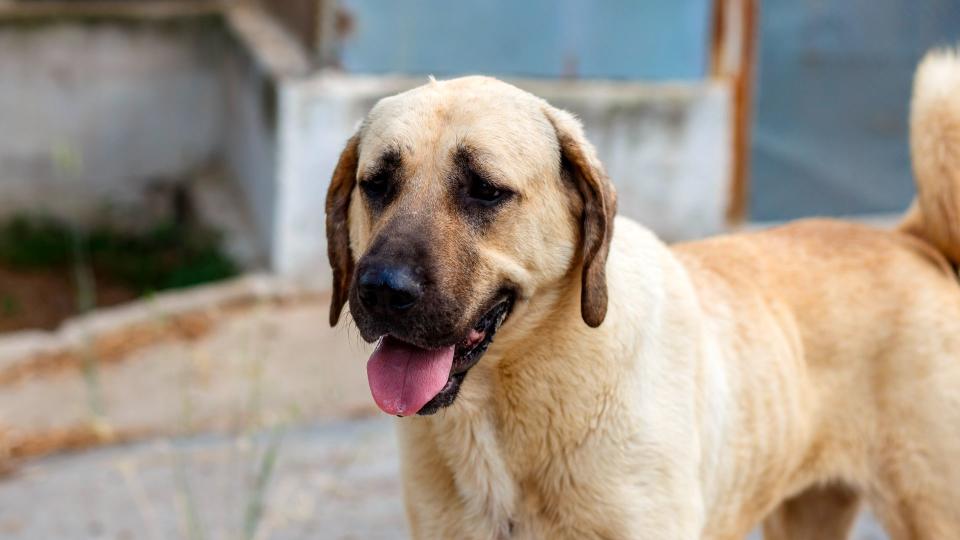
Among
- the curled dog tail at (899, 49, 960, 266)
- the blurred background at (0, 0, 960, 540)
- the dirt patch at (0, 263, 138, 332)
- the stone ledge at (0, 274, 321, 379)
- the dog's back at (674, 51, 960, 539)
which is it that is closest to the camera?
the dog's back at (674, 51, 960, 539)

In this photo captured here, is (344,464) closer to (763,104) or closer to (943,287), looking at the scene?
(943,287)

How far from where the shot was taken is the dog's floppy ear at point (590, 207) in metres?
3.06

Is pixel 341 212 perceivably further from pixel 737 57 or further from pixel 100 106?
pixel 100 106

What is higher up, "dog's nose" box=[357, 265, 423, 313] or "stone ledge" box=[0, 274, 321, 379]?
"dog's nose" box=[357, 265, 423, 313]

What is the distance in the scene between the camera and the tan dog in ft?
9.91

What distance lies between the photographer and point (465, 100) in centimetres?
316

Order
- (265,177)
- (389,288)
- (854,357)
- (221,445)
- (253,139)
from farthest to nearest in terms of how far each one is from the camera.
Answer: (253,139) < (265,177) < (221,445) < (854,357) < (389,288)

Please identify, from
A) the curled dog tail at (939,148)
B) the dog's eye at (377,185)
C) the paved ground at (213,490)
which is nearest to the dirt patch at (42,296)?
the paved ground at (213,490)

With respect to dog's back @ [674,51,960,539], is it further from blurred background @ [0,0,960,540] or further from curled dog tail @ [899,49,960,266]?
blurred background @ [0,0,960,540]

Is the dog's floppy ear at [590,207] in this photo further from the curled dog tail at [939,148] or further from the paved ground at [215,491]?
the paved ground at [215,491]

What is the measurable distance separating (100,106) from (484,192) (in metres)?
7.27

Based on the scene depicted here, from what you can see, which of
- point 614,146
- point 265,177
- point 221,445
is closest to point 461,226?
point 221,445

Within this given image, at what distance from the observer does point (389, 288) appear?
283cm

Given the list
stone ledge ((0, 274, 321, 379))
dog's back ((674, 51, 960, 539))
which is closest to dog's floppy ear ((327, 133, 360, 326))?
dog's back ((674, 51, 960, 539))
